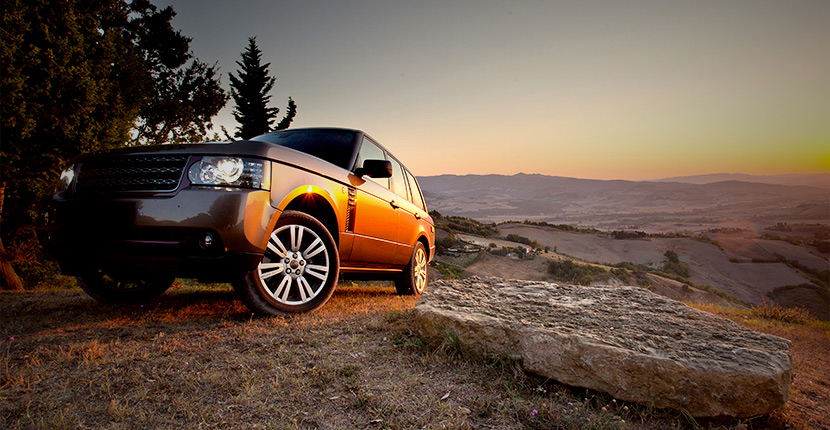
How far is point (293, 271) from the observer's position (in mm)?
3264

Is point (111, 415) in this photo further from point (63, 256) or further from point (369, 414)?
point (63, 256)

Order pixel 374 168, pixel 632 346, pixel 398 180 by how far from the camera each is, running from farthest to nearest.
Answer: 1. pixel 398 180
2. pixel 374 168
3. pixel 632 346

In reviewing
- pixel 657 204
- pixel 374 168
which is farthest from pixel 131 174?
pixel 657 204

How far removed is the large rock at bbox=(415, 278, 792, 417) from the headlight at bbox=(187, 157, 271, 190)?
160 centimetres

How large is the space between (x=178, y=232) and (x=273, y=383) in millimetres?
1311

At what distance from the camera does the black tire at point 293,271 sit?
9.99 feet

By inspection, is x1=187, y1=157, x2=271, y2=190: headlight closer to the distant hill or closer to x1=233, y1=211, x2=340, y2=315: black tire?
x1=233, y1=211, x2=340, y2=315: black tire

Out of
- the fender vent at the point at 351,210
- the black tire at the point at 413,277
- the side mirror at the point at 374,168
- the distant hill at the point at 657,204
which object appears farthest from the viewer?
the distant hill at the point at 657,204

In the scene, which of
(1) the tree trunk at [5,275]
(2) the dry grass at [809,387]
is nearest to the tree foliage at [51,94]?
(1) the tree trunk at [5,275]

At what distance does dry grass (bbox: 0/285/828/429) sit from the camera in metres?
1.83

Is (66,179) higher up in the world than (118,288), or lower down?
higher up

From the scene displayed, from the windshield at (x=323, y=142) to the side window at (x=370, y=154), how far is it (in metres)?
0.15

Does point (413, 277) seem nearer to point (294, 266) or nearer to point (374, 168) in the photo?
point (374, 168)

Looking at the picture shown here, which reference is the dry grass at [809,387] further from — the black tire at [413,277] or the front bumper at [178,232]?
the black tire at [413,277]
